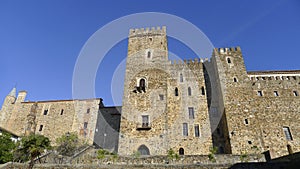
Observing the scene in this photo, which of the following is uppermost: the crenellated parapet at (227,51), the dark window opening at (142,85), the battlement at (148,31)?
the battlement at (148,31)

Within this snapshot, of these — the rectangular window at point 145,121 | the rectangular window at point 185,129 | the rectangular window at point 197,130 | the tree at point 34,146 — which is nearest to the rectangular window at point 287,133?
the rectangular window at point 197,130

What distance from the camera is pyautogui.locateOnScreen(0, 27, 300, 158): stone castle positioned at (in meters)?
23.0

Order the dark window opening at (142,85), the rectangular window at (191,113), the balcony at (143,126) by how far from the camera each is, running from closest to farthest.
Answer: the balcony at (143,126)
the rectangular window at (191,113)
the dark window opening at (142,85)

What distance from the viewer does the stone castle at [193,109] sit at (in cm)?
2295

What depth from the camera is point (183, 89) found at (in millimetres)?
26922

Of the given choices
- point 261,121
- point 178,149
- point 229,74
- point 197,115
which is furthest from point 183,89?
point 261,121

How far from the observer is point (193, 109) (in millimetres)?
25609

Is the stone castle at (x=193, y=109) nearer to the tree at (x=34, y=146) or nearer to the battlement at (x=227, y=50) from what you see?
the battlement at (x=227, y=50)

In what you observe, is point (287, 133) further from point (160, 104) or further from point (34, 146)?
point (34, 146)

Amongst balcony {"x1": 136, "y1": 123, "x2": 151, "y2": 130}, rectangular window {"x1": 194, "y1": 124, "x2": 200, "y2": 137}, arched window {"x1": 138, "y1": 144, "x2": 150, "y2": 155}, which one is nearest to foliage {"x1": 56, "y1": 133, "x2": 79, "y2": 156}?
arched window {"x1": 138, "y1": 144, "x2": 150, "y2": 155}

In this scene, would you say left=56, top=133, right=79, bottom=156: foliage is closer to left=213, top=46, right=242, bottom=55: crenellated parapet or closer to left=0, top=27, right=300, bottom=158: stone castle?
left=0, top=27, right=300, bottom=158: stone castle

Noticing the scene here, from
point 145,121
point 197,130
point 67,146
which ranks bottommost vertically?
point 67,146

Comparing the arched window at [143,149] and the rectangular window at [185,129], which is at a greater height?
the rectangular window at [185,129]

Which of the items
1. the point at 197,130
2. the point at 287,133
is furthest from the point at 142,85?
the point at 287,133
